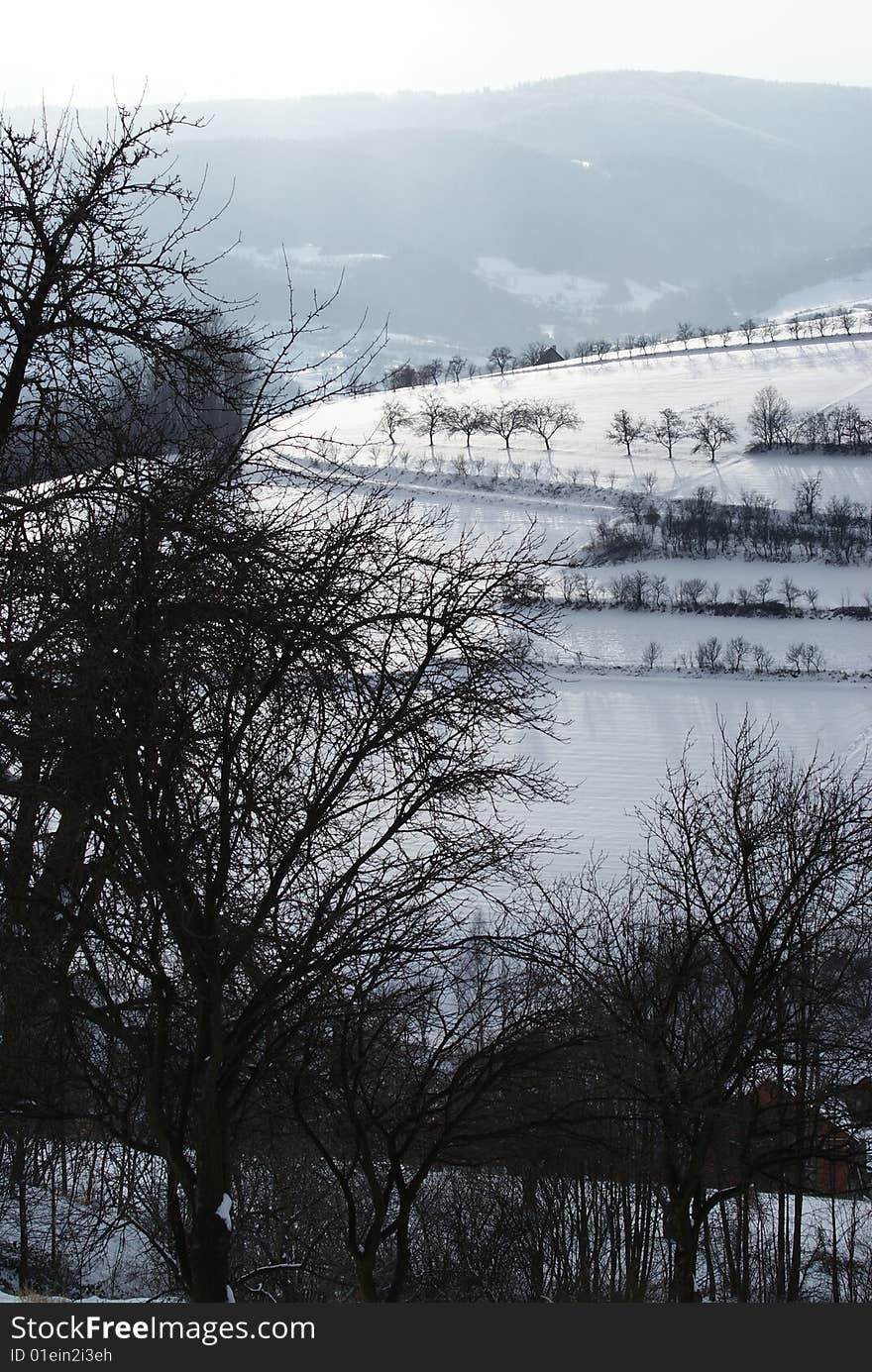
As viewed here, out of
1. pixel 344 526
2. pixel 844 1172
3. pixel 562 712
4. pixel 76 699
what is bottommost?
pixel 844 1172

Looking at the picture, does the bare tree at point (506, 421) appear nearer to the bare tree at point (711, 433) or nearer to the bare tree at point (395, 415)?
the bare tree at point (395, 415)

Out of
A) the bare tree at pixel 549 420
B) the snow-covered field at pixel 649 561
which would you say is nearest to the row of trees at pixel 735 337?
the snow-covered field at pixel 649 561

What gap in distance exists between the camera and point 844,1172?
784 inches

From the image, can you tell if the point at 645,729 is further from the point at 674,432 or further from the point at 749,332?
the point at 749,332

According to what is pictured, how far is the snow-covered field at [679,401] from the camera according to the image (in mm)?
82375

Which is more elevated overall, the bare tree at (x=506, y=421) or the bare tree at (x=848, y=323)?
the bare tree at (x=848, y=323)

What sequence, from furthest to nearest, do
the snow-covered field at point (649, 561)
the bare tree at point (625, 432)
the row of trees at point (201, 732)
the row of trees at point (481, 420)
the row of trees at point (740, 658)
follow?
1. the bare tree at point (625, 432)
2. the row of trees at point (481, 420)
3. the row of trees at point (740, 658)
4. the snow-covered field at point (649, 561)
5. the row of trees at point (201, 732)

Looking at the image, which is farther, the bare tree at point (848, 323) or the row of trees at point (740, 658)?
the bare tree at point (848, 323)

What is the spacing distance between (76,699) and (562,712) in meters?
43.1

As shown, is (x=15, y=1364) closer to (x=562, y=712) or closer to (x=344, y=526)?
(x=344, y=526)

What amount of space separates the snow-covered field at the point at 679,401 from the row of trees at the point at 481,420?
850mm

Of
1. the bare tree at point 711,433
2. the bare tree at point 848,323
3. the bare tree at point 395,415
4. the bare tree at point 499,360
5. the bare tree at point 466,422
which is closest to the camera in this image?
the bare tree at point 395,415

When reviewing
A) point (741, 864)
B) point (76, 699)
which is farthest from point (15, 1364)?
point (741, 864)

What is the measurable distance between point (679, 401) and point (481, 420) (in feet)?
76.6
